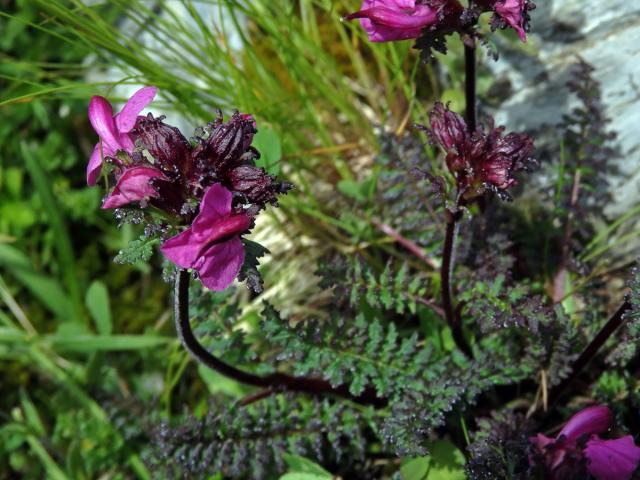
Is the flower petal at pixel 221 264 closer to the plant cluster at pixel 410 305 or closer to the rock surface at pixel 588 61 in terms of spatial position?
the plant cluster at pixel 410 305

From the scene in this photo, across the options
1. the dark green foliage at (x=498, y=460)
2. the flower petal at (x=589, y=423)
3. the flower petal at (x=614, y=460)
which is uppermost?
the dark green foliage at (x=498, y=460)

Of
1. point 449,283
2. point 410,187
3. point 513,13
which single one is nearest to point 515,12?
point 513,13

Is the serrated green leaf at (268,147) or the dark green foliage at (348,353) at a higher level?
the serrated green leaf at (268,147)

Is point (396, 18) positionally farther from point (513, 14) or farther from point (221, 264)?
point (221, 264)

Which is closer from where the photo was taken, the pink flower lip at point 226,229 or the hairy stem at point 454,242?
the pink flower lip at point 226,229

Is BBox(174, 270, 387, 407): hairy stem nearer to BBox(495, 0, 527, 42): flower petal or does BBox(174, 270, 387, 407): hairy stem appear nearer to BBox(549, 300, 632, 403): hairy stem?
BBox(549, 300, 632, 403): hairy stem

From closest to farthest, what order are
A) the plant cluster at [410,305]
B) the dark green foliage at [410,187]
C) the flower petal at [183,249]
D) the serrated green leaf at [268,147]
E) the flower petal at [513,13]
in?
the flower petal at [183,249] < the plant cluster at [410,305] < the flower petal at [513,13] < the serrated green leaf at [268,147] < the dark green foliage at [410,187]

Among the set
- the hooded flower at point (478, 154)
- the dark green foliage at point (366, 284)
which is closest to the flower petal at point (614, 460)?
the hooded flower at point (478, 154)

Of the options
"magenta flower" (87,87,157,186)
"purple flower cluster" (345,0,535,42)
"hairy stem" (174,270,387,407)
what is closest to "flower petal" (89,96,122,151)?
"magenta flower" (87,87,157,186)
